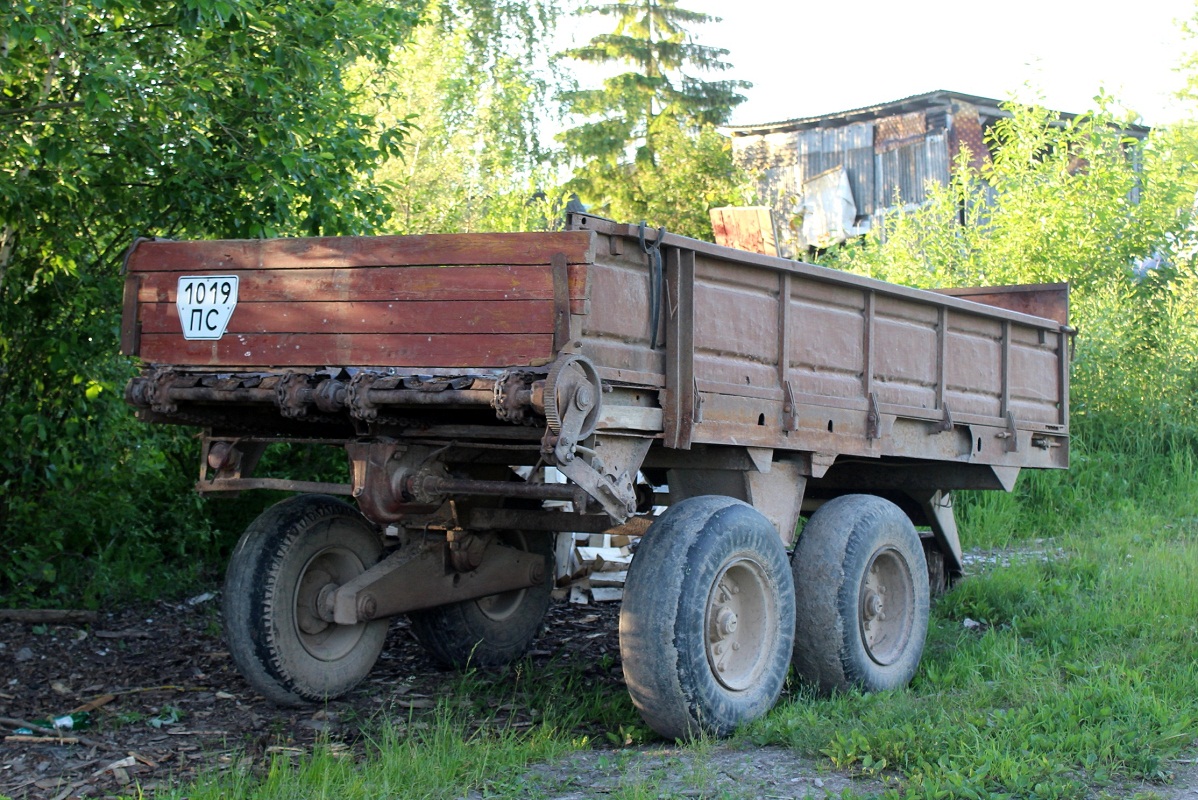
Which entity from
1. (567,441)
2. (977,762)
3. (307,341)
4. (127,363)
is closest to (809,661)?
(977,762)

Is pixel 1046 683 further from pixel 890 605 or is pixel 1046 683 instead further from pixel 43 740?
pixel 43 740

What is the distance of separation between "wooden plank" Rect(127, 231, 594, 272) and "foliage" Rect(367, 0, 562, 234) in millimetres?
10523

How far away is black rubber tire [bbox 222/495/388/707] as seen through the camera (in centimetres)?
568

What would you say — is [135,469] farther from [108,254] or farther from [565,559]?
[565,559]

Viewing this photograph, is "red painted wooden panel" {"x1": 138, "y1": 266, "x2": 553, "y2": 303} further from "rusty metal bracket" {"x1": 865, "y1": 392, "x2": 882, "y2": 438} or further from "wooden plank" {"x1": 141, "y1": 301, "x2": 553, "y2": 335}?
"rusty metal bracket" {"x1": 865, "y1": 392, "x2": 882, "y2": 438}

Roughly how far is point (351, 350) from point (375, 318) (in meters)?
0.17

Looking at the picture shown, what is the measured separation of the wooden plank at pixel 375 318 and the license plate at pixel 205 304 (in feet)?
0.13

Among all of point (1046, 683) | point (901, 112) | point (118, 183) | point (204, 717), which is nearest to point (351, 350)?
point (204, 717)

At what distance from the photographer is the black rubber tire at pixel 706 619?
4844 millimetres

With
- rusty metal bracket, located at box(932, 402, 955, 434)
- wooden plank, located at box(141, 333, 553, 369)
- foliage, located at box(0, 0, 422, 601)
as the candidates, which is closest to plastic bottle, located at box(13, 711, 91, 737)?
wooden plank, located at box(141, 333, 553, 369)

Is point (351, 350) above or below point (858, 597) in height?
above

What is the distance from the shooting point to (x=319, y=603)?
19.5ft

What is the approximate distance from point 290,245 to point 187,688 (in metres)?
2.42

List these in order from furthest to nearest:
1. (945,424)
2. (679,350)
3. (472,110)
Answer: (472,110) < (945,424) < (679,350)
